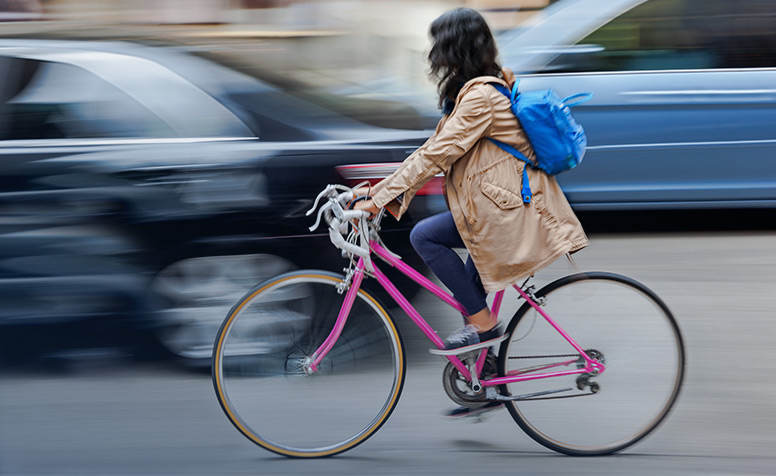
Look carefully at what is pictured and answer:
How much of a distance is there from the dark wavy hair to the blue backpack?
0.09 m

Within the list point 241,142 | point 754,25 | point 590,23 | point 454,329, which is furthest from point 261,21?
point 454,329

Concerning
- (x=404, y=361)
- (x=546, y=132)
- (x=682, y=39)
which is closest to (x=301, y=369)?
(x=404, y=361)

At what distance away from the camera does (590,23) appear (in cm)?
584

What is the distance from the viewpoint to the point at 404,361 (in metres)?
3.21

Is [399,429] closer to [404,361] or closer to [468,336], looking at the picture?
[404,361]

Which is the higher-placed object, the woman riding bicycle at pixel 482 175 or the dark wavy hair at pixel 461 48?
the dark wavy hair at pixel 461 48

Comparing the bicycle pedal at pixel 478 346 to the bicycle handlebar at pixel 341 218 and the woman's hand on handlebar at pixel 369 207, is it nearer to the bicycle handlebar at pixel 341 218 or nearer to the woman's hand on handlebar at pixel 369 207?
the bicycle handlebar at pixel 341 218

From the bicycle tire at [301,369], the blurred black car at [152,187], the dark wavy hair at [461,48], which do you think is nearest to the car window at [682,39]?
the blurred black car at [152,187]

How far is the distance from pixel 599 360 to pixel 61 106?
2497 mm

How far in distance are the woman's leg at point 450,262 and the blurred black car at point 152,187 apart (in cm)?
73

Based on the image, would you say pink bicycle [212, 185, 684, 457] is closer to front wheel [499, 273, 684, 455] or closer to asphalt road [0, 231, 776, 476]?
front wheel [499, 273, 684, 455]

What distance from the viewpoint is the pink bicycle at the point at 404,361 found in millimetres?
3158

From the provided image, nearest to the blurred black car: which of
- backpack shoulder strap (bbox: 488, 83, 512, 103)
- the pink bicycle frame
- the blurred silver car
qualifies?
the pink bicycle frame

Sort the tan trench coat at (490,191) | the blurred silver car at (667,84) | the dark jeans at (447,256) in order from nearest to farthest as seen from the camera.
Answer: the tan trench coat at (490,191) < the dark jeans at (447,256) < the blurred silver car at (667,84)
